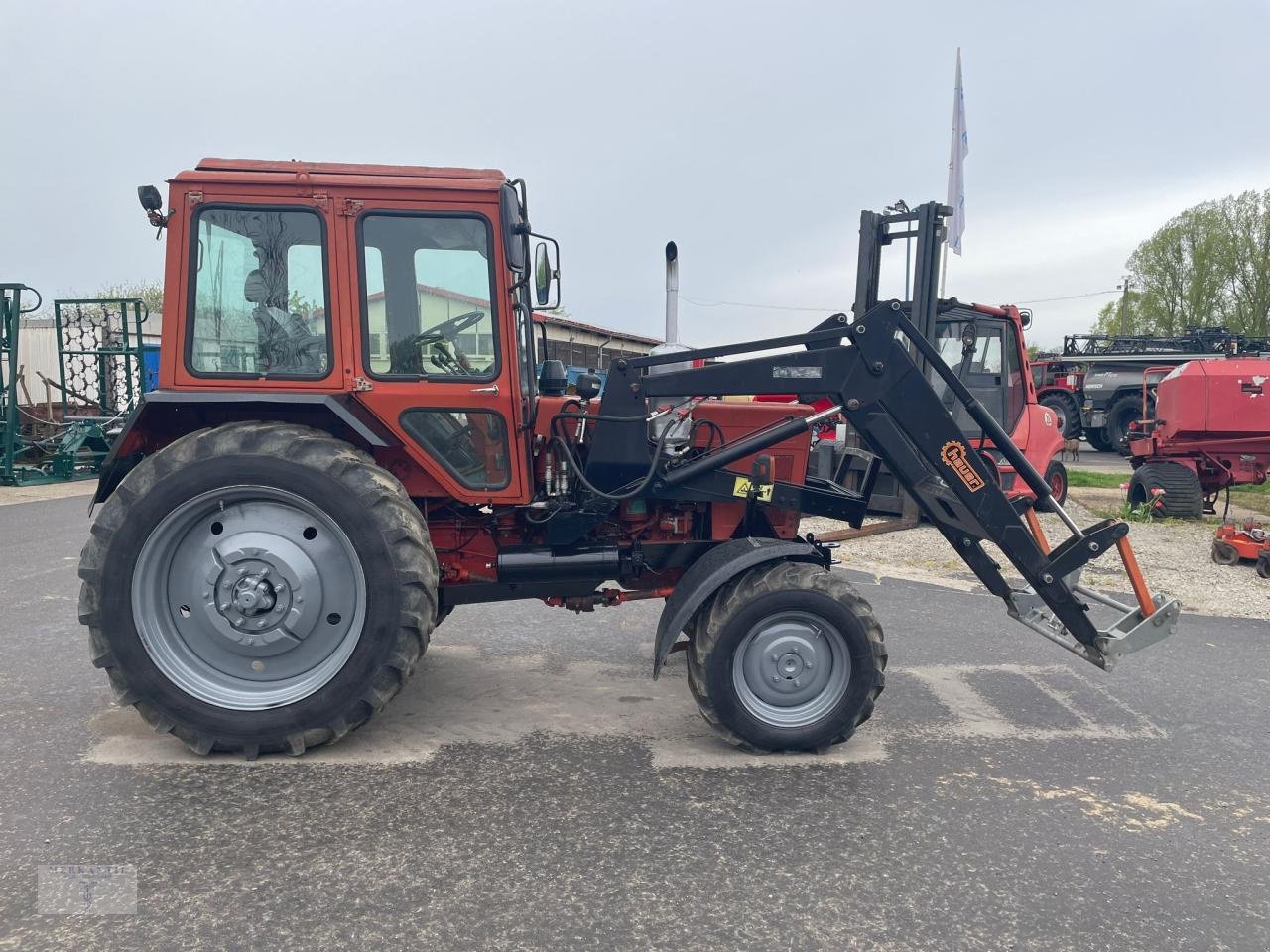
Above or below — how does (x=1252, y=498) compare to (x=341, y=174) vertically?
below

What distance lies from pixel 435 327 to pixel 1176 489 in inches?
414

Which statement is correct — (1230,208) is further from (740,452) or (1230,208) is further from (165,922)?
(165,922)

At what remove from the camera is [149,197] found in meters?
3.74

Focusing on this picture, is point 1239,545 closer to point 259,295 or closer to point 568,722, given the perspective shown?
point 568,722

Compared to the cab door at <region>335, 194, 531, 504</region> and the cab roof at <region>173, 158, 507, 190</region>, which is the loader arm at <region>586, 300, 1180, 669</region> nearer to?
the cab door at <region>335, 194, 531, 504</region>

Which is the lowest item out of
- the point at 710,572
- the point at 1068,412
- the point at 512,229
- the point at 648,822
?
the point at 648,822

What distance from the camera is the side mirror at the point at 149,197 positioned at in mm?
3723

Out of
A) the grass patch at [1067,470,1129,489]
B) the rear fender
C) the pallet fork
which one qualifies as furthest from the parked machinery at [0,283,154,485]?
the grass patch at [1067,470,1129,489]

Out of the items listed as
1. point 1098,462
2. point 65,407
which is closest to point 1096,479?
point 1098,462

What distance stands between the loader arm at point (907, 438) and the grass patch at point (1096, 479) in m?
12.2

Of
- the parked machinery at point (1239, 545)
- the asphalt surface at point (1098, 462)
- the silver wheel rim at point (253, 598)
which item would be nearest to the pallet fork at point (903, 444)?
the silver wheel rim at point (253, 598)

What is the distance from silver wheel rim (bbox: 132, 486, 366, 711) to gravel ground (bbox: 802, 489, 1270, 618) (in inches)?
222

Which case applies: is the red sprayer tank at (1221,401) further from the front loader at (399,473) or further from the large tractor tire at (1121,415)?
the large tractor tire at (1121,415)

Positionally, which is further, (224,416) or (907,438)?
(907,438)
